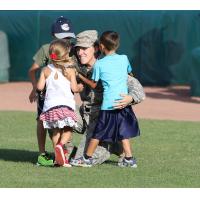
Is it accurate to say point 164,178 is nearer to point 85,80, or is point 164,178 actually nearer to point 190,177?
point 190,177

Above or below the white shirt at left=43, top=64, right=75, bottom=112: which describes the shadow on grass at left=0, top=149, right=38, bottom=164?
below

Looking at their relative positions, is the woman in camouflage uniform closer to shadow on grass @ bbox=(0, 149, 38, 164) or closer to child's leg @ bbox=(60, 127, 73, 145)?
child's leg @ bbox=(60, 127, 73, 145)

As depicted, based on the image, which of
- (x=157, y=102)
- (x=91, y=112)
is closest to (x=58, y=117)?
(x=91, y=112)

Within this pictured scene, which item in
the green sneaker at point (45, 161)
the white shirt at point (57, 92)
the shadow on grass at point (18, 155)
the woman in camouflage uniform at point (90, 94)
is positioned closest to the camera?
the white shirt at point (57, 92)

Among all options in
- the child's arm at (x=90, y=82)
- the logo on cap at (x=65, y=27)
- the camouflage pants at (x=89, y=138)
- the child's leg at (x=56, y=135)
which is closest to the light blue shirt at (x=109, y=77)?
the child's arm at (x=90, y=82)

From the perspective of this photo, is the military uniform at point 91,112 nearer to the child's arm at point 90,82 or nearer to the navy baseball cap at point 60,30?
the child's arm at point 90,82

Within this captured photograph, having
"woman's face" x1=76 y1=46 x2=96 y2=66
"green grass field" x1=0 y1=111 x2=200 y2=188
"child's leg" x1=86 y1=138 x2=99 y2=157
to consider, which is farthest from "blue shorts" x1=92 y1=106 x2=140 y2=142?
"woman's face" x1=76 y1=46 x2=96 y2=66

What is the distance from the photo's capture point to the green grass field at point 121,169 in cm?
777

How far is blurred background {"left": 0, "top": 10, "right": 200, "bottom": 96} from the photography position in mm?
23078

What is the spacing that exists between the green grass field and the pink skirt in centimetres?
46

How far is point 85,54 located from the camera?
8.98 meters

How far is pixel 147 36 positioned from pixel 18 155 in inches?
551

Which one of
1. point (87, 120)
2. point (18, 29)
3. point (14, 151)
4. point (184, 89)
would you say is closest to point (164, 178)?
point (87, 120)

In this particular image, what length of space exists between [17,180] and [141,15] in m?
16.0
